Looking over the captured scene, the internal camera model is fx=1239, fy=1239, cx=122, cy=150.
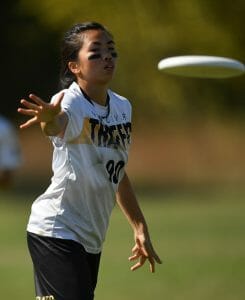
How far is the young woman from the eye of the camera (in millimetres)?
5254

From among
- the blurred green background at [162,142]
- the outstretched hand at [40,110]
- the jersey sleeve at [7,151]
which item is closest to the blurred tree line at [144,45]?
the blurred green background at [162,142]

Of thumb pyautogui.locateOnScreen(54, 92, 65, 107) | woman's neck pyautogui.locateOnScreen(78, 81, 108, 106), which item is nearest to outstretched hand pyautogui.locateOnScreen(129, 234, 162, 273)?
woman's neck pyautogui.locateOnScreen(78, 81, 108, 106)

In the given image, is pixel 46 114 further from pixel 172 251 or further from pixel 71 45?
pixel 172 251

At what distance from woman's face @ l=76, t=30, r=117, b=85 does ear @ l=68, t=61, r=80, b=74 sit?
0.01 meters

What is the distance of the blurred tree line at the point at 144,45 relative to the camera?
19.6m

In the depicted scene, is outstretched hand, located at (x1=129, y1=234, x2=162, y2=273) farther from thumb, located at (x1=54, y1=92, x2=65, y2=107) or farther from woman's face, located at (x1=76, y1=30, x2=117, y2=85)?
thumb, located at (x1=54, y1=92, x2=65, y2=107)

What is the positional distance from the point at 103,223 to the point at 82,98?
554 mm

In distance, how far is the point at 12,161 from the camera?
44.6ft

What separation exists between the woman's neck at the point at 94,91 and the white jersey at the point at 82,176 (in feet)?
0.12

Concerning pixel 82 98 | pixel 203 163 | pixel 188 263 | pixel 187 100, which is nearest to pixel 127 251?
pixel 188 263

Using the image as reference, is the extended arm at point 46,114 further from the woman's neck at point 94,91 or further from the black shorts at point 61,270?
the black shorts at point 61,270

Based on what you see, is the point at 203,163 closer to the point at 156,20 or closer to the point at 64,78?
the point at 156,20

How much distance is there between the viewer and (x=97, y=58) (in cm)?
543

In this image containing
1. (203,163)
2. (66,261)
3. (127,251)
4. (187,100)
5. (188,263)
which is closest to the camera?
(66,261)
